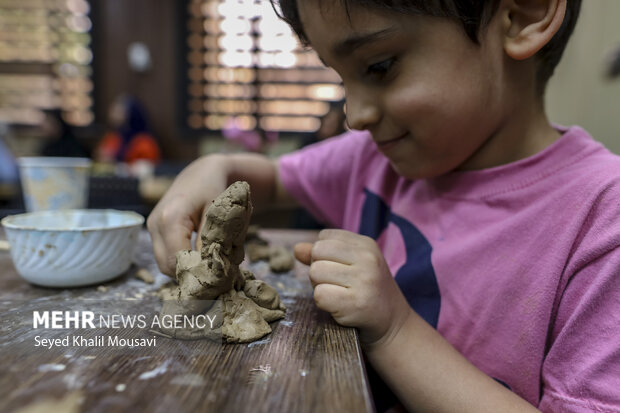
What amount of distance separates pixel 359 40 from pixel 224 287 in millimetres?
415

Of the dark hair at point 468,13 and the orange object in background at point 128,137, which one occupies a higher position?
the dark hair at point 468,13

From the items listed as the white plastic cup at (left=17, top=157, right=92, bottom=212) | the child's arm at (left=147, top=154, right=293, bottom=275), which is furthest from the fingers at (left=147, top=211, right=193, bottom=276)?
the white plastic cup at (left=17, top=157, right=92, bottom=212)

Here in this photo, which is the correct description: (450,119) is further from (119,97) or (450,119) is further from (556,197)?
(119,97)

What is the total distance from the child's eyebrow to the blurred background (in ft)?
15.6

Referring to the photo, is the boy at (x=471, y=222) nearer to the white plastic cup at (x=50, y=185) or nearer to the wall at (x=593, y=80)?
the white plastic cup at (x=50, y=185)

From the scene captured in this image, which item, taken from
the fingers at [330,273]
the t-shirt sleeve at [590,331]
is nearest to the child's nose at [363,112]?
the fingers at [330,273]

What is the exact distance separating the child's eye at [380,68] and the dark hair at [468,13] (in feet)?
0.25

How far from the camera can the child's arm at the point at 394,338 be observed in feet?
1.96

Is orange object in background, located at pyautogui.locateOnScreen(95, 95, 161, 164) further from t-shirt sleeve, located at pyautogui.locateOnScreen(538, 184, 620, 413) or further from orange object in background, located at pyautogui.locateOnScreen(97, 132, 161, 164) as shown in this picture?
t-shirt sleeve, located at pyautogui.locateOnScreen(538, 184, 620, 413)

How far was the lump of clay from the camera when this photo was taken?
1.72ft

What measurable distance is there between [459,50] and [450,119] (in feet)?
0.35

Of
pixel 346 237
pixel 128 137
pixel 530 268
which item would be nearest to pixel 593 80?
pixel 530 268

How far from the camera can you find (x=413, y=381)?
24.3 inches

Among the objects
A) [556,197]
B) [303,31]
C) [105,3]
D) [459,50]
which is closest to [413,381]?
[556,197]
